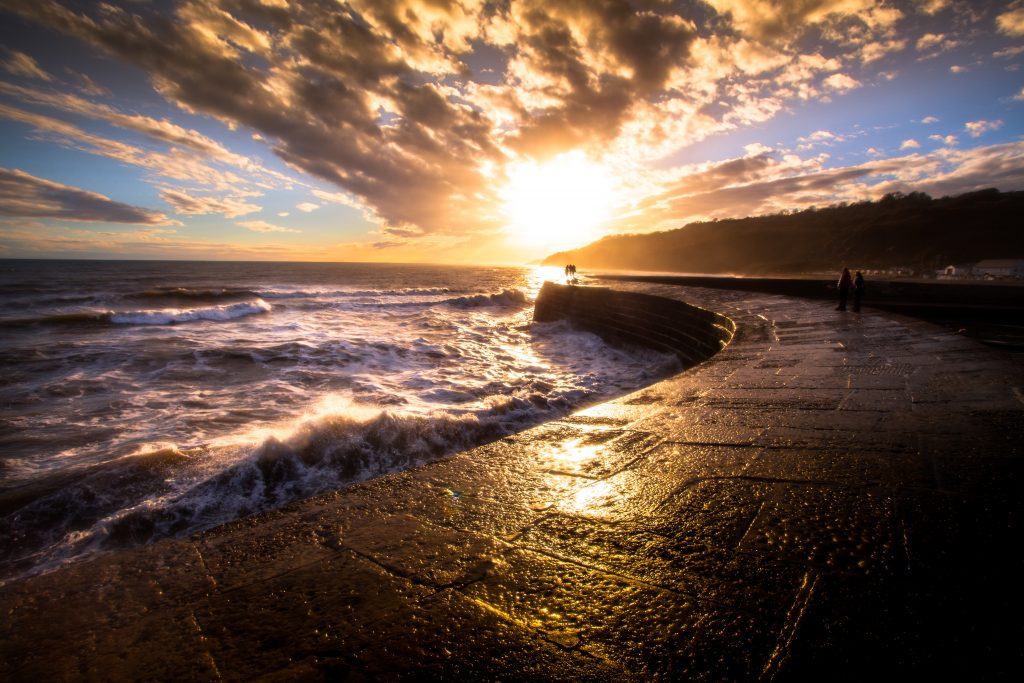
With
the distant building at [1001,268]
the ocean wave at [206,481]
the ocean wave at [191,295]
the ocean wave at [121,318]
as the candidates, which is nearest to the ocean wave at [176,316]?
the ocean wave at [121,318]

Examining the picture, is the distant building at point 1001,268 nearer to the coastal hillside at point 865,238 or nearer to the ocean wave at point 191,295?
the coastal hillside at point 865,238

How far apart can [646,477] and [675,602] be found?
1.11 metres

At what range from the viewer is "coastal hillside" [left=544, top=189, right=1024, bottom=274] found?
193ft

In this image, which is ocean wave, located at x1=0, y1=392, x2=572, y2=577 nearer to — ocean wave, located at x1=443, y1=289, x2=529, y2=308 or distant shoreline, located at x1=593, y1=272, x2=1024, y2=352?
distant shoreline, located at x1=593, y1=272, x2=1024, y2=352

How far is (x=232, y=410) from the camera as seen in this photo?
274 inches

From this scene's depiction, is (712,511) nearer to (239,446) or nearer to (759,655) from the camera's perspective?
(759,655)

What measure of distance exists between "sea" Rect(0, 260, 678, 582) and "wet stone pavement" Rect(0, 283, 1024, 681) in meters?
1.70

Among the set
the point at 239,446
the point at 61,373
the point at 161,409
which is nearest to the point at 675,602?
the point at 239,446

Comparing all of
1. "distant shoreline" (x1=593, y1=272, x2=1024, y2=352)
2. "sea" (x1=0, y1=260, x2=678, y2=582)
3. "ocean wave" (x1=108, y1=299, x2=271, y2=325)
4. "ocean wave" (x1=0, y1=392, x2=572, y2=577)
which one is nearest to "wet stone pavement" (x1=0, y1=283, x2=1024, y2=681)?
"ocean wave" (x1=0, y1=392, x2=572, y2=577)

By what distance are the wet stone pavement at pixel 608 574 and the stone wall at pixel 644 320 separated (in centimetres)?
556

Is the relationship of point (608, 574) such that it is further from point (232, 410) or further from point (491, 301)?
point (491, 301)

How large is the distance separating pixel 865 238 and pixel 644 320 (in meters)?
81.9

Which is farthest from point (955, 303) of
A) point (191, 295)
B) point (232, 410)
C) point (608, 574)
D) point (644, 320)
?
point (191, 295)

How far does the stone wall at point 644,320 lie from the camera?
9714mm
